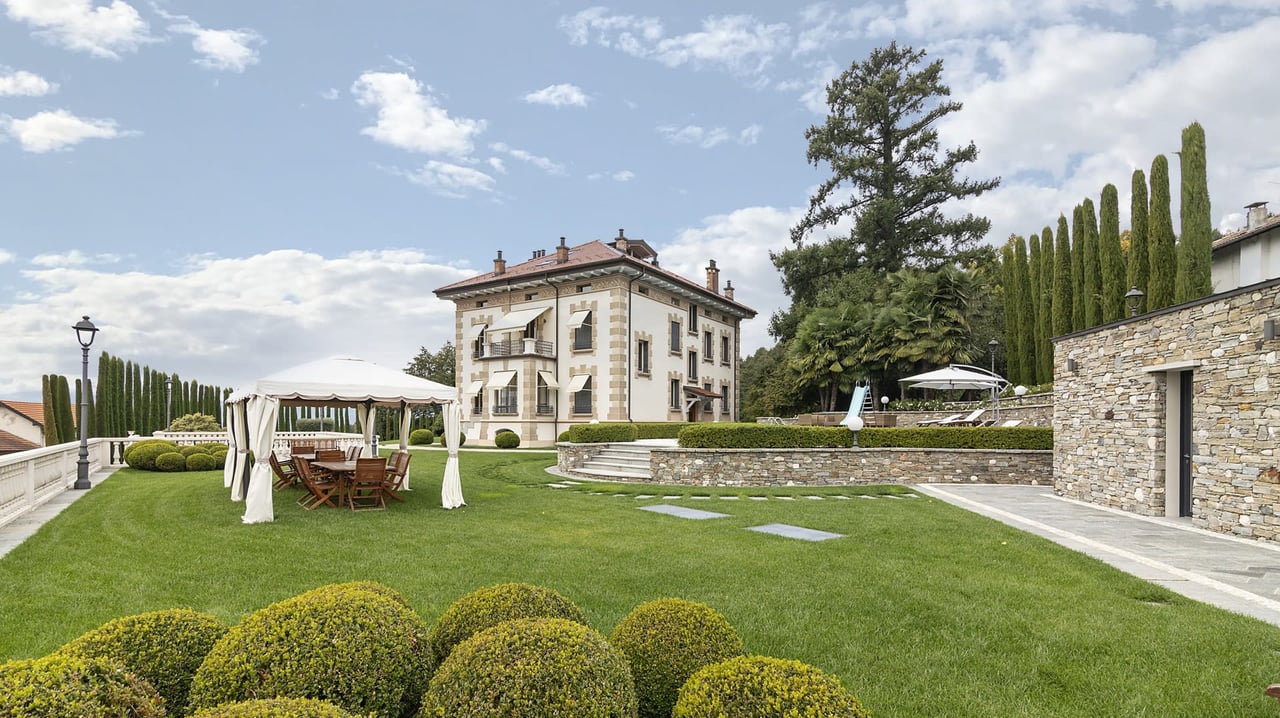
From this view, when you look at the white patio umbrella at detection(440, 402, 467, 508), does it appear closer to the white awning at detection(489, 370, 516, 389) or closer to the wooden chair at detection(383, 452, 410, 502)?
the wooden chair at detection(383, 452, 410, 502)

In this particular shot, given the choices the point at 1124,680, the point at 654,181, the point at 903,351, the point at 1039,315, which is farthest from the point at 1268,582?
the point at 1039,315

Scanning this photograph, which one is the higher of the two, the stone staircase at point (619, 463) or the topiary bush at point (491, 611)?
the topiary bush at point (491, 611)

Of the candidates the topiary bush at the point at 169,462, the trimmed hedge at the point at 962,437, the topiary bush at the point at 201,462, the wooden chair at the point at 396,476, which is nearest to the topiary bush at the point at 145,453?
the topiary bush at the point at 169,462

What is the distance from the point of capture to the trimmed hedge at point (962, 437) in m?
14.7

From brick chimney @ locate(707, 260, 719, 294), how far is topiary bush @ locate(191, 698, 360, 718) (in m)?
37.9

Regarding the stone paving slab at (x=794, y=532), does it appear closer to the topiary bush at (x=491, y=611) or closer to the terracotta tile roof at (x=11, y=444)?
the topiary bush at (x=491, y=611)

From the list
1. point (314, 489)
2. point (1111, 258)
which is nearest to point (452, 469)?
point (314, 489)

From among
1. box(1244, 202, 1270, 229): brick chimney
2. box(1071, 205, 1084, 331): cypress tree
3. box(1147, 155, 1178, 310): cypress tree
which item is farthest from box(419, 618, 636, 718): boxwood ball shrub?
box(1244, 202, 1270, 229): brick chimney

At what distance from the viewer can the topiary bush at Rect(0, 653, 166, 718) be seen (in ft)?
6.33

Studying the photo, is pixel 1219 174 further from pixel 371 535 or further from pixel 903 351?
pixel 371 535

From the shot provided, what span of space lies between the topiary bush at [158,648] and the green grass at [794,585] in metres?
2.54

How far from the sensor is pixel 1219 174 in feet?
74.5

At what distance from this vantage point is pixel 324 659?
238cm

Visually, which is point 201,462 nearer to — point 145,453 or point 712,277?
point 145,453
